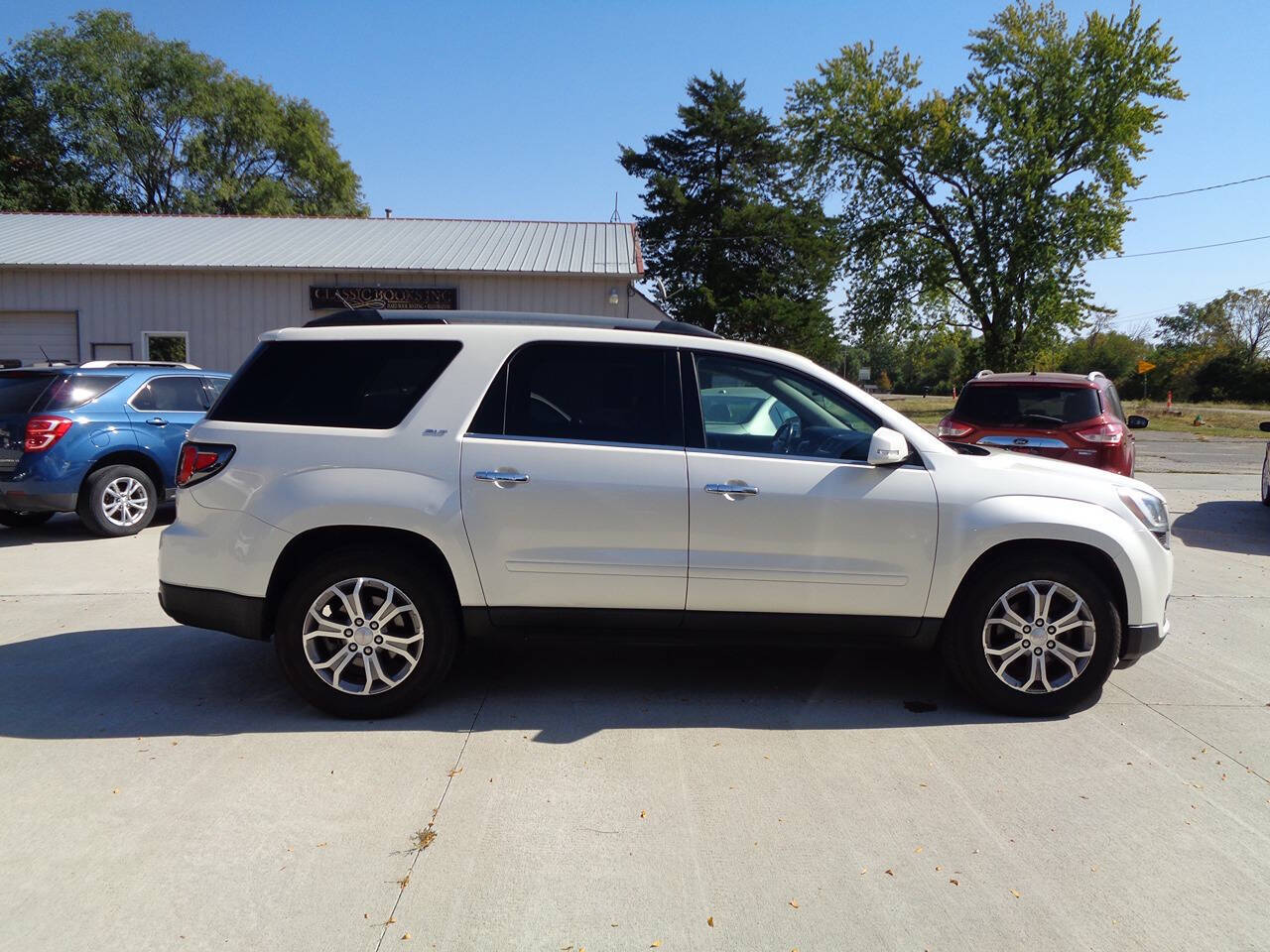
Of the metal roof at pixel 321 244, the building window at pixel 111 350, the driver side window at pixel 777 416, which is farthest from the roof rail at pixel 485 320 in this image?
the building window at pixel 111 350

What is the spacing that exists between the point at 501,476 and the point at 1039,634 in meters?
2.71

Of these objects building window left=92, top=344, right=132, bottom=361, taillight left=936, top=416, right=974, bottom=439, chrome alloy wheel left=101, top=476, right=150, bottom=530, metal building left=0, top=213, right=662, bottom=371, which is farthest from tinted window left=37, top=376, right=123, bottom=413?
building window left=92, top=344, right=132, bottom=361

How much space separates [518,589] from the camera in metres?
4.30

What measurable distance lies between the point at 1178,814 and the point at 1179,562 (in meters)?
5.89

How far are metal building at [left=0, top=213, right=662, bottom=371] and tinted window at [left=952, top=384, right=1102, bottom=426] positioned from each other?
1119 cm

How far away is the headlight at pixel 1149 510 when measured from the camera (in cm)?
450

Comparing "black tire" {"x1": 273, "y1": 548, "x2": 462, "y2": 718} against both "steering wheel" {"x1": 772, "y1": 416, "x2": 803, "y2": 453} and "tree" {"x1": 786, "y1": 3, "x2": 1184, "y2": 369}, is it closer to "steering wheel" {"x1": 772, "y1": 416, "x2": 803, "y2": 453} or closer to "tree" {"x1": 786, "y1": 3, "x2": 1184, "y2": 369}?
"steering wheel" {"x1": 772, "y1": 416, "x2": 803, "y2": 453}

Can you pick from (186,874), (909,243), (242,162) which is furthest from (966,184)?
(186,874)

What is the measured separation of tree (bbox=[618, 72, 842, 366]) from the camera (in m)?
43.2

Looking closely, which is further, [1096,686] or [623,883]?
[1096,686]

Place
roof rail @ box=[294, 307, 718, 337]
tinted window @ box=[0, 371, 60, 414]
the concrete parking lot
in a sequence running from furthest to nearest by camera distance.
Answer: tinted window @ box=[0, 371, 60, 414] → roof rail @ box=[294, 307, 718, 337] → the concrete parking lot

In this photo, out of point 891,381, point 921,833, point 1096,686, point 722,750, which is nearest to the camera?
point 921,833

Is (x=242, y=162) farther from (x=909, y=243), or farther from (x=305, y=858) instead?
(x=305, y=858)

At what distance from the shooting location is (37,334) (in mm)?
20516
